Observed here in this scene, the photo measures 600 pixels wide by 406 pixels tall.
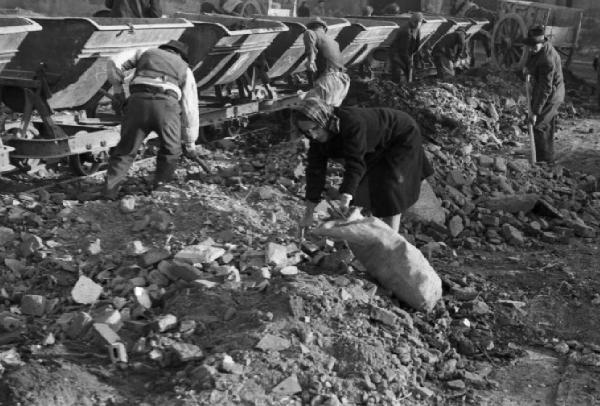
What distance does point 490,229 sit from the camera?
719 centimetres

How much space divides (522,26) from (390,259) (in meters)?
12.6

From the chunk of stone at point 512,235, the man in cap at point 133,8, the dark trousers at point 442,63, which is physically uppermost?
the man in cap at point 133,8

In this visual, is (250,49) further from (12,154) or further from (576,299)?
(576,299)

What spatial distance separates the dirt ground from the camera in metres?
3.97

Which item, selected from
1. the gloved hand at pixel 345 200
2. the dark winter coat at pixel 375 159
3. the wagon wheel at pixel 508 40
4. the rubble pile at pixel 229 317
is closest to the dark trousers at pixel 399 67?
the wagon wheel at pixel 508 40

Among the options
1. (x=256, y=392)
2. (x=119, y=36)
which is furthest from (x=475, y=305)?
(x=119, y=36)

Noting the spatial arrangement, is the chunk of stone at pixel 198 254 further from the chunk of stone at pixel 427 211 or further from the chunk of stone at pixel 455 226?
the chunk of stone at pixel 455 226

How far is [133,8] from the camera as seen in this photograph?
33.8 feet

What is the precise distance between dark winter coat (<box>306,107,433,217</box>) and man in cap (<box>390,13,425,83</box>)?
26.3 feet

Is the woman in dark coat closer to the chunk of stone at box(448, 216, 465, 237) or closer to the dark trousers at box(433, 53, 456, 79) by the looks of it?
the chunk of stone at box(448, 216, 465, 237)

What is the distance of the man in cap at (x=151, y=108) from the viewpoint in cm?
648

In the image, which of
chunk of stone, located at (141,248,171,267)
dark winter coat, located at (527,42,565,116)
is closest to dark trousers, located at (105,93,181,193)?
chunk of stone, located at (141,248,171,267)

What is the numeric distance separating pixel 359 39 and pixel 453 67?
15.2ft

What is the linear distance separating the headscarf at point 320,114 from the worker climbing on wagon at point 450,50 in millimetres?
11412
